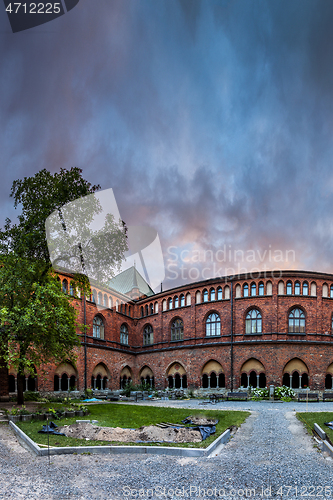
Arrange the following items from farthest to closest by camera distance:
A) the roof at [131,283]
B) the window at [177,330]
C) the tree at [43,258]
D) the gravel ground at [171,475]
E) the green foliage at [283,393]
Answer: the roof at [131,283] → the window at [177,330] → the green foliage at [283,393] → the tree at [43,258] → the gravel ground at [171,475]

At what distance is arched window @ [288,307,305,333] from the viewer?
32312 millimetres

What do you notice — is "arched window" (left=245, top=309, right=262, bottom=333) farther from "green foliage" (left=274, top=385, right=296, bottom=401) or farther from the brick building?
"green foliage" (left=274, top=385, right=296, bottom=401)

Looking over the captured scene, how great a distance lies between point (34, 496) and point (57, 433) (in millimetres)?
5072

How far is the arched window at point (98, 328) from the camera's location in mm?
35406

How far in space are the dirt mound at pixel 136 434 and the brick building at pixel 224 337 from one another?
56.2 feet

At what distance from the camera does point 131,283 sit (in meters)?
54.7

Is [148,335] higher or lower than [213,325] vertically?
lower

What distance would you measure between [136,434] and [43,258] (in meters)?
11.5

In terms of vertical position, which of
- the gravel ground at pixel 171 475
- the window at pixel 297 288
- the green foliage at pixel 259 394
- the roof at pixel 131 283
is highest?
the roof at pixel 131 283

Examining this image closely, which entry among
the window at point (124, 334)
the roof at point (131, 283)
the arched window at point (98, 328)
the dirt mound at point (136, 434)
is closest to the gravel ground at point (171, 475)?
the dirt mound at point (136, 434)

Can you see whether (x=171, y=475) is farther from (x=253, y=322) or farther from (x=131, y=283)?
(x=131, y=283)

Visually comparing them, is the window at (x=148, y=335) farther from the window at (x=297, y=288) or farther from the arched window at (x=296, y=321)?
the window at (x=297, y=288)

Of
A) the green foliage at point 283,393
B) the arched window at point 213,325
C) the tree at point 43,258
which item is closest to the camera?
the tree at point 43,258

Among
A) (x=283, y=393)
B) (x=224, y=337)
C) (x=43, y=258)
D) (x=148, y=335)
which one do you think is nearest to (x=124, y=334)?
(x=148, y=335)
